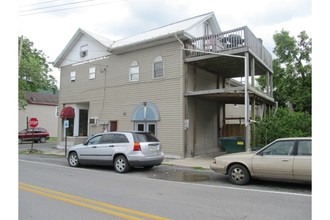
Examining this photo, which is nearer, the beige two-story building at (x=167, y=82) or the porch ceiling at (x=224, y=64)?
the porch ceiling at (x=224, y=64)

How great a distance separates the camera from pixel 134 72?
1816cm

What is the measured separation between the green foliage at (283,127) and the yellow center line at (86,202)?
410 inches

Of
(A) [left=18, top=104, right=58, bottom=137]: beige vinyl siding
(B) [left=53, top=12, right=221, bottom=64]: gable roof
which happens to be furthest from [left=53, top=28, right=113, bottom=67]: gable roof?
(A) [left=18, top=104, right=58, bottom=137]: beige vinyl siding

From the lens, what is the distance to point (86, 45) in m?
21.5

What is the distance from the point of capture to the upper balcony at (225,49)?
14.3 metres

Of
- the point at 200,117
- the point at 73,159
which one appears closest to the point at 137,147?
the point at 73,159

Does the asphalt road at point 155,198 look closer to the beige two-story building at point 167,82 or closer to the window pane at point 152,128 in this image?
the beige two-story building at point 167,82

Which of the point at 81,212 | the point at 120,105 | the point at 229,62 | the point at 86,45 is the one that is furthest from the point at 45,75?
the point at 81,212

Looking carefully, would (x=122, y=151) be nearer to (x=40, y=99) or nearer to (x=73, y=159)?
(x=73, y=159)

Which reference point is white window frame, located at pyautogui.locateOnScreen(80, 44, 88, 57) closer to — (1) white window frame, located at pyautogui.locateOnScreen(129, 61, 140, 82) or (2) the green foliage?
(1) white window frame, located at pyautogui.locateOnScreen(129, 61, 140, 82)

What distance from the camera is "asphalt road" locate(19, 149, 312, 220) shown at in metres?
5.45

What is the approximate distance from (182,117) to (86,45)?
1062 centimetres

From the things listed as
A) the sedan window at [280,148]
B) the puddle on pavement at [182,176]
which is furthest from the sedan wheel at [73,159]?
the sedan window at [280,148]

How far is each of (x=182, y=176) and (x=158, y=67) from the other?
8.15 m
